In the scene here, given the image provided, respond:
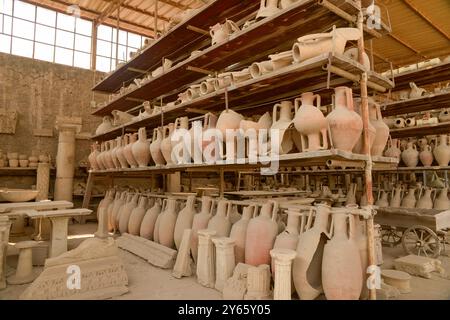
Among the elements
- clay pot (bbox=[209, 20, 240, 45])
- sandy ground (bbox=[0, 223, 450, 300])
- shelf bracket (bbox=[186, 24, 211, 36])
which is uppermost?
shelf bracket (bbox=[186, 24, 211, 36])

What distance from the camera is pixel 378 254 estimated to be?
315cm

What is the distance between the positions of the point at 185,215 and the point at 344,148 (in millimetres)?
1981

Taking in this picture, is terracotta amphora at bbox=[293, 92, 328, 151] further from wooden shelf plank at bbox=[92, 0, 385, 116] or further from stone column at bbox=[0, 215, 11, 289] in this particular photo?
stone column at bbox=[0, 215, 11, 289]

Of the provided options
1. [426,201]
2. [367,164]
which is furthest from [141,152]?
[426,201]

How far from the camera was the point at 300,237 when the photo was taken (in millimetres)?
2346

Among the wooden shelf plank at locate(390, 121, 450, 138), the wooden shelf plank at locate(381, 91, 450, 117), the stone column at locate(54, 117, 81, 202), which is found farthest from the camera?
the stone column at locate(54, 117, 81, 202)

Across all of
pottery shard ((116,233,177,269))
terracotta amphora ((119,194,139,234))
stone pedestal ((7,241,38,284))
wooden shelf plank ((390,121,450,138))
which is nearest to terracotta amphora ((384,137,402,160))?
wooden shelf plank ((390,121,450,138))

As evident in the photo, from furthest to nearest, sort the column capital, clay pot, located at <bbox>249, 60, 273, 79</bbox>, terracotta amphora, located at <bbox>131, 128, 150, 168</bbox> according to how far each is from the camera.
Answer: the column capital < terracotta amphora, located at <bbox>131, 128, 150, 168</bbox> < clay pot, located at <bbox>249, 60, 273, 79</bbox>

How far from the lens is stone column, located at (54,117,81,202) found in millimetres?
6310

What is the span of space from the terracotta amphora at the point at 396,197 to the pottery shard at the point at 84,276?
165 inches

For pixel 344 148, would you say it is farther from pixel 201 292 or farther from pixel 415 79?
pixel 415 79

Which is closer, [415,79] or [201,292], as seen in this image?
[201,292]

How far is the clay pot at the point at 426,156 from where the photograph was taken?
4738 mm

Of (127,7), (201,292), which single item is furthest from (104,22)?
(201,292)
